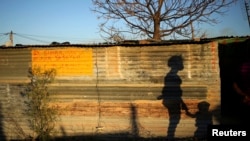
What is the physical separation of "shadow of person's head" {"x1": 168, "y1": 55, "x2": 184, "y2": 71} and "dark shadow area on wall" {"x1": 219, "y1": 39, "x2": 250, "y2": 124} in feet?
6.47

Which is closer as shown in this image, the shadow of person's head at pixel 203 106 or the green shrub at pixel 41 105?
the shadow of person's head at pixel 203 106

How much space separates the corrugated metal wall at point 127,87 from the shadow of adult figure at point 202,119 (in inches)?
2.1

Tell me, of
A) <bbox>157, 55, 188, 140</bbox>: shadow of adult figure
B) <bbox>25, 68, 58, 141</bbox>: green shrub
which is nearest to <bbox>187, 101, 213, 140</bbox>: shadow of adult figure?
<bbox>157, 55, 188, 140</bbox>: shadow of adult figure

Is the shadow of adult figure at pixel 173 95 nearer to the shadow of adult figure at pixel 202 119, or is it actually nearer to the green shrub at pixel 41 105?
the shadow of adult figure at pixel 202 119

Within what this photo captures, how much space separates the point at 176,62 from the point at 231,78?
102 inches

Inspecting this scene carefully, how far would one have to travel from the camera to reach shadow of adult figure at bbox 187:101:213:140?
8.55 m

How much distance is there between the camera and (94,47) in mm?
8930

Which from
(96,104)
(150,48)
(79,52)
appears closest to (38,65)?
(79,52)

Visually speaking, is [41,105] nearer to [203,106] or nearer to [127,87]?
[127,87]

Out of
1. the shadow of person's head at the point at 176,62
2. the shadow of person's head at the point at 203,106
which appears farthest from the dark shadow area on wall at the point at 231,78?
the shadow of person's head at the point at 176,62

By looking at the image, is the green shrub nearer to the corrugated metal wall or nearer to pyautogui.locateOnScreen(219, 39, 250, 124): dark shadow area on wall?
the corrugated metal wall

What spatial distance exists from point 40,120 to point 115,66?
242 centimetres

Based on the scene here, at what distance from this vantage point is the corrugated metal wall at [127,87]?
852 centimetres

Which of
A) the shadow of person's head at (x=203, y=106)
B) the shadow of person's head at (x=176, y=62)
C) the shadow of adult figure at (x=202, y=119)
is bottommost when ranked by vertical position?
the shadow of adult figure at (x=202, y=119)
